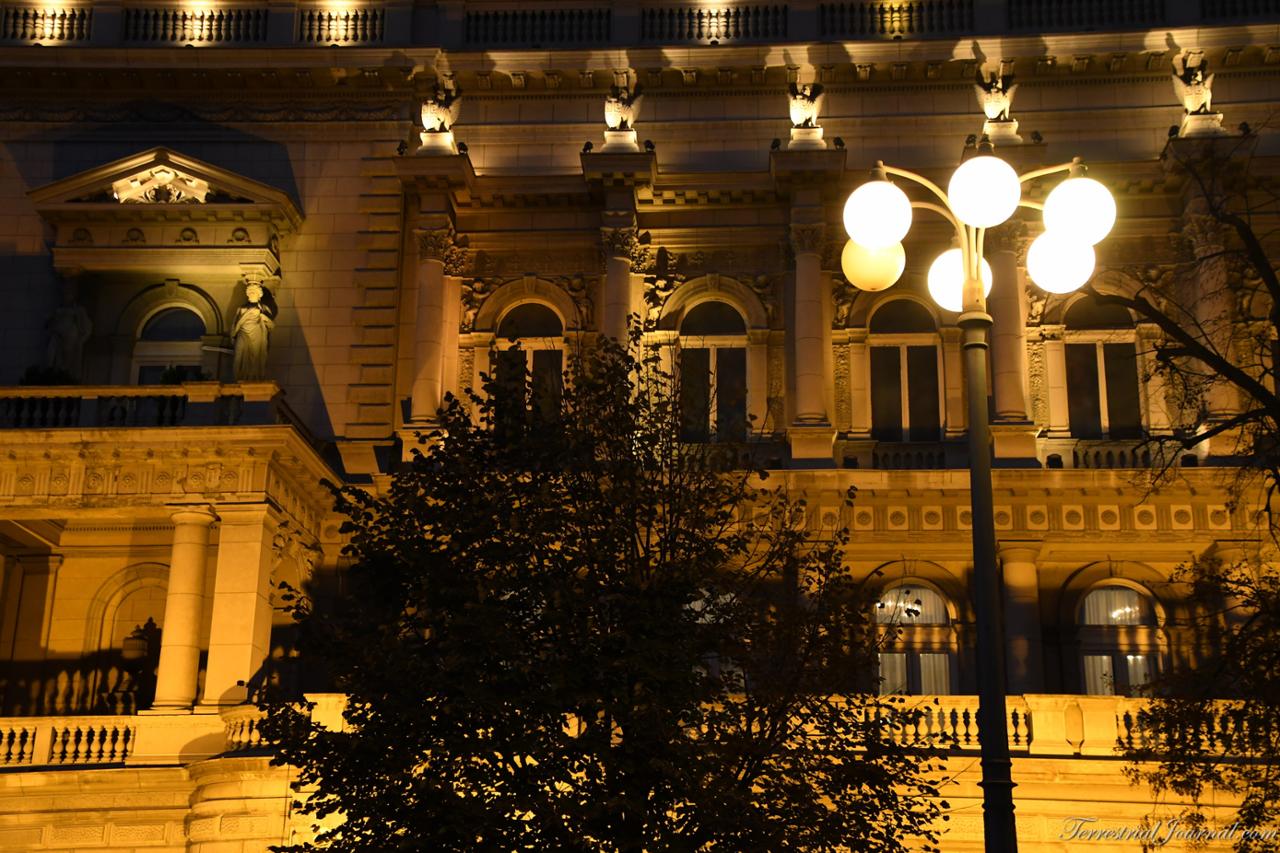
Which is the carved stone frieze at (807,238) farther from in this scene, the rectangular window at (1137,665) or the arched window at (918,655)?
the rectangular window at (1137,665)

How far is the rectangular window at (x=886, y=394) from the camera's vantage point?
3784cm

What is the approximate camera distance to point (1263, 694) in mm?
19016

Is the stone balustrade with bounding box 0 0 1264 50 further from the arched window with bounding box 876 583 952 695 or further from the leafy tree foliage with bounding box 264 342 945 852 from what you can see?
the leafy tree foliage with bounding box 264 342 945 852

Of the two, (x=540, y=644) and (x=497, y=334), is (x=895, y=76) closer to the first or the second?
(x=497, y=334)

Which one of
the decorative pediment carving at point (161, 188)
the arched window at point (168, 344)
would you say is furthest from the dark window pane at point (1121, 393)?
the decorative pediment carving at point (161, 188)

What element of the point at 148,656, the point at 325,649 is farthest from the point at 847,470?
the point at 325,649

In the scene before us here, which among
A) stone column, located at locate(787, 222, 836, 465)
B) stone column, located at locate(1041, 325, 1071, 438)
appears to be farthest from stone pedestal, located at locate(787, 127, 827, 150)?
stone column, located at locate(1041, 325, 1071, 438)

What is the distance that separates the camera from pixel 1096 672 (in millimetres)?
35500

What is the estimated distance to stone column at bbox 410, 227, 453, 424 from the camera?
36719 mm

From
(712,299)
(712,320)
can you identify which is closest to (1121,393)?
(712,320)

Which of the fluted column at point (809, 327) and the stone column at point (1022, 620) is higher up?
the fluted column at point (809, 327)

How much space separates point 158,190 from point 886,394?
16.9 meters

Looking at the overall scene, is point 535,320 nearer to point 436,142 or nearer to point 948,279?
point 436,142

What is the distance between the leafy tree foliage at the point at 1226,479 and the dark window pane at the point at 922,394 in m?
4.18
